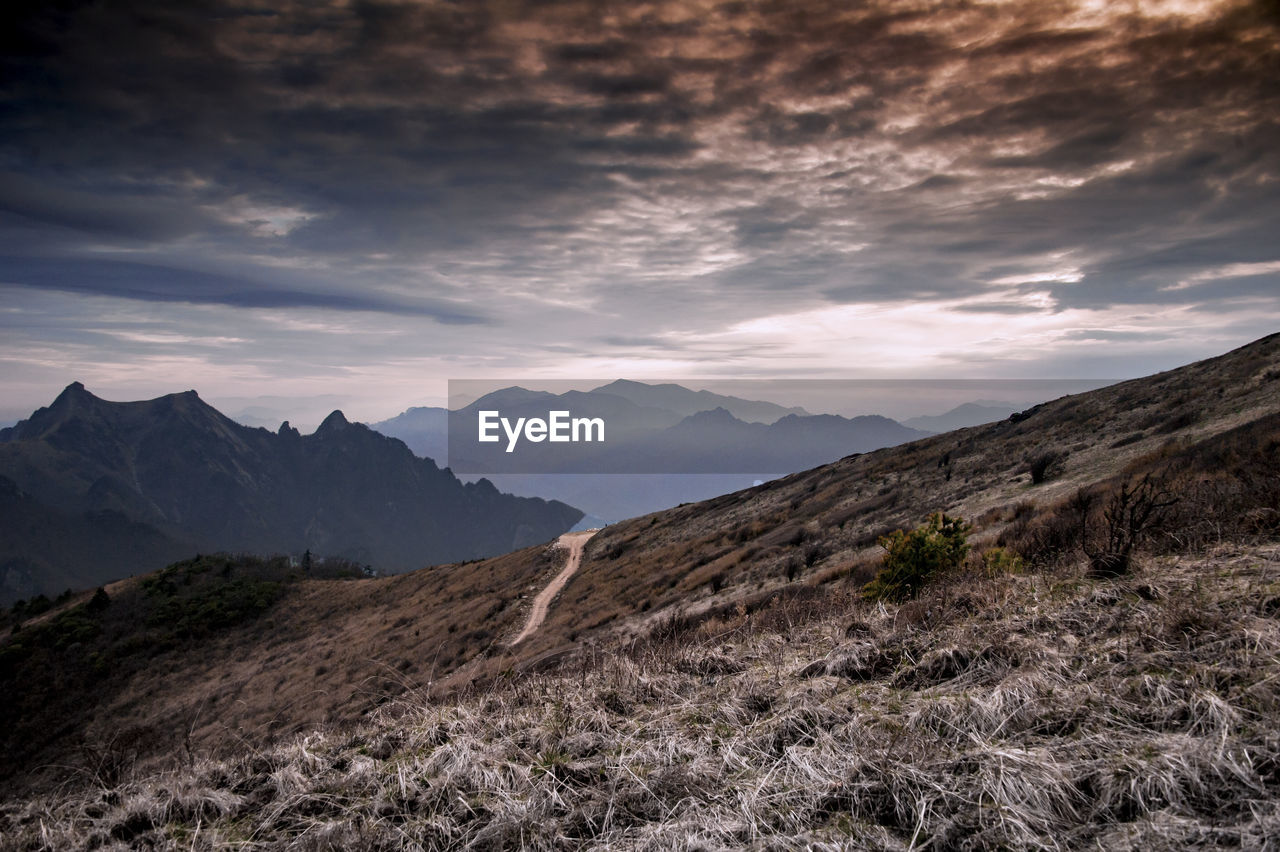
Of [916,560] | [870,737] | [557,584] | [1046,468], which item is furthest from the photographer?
[557,584]

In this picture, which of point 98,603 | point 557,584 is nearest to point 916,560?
point 557,584

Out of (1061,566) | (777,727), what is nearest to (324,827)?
(777,727)

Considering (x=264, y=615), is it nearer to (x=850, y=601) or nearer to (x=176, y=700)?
(x=176, y=700)

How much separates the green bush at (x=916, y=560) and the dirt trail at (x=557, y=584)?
739 inches

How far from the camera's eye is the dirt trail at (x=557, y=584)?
27.7m

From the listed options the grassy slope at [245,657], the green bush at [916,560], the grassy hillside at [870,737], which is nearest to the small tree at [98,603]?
the grassy slope at [245,657]

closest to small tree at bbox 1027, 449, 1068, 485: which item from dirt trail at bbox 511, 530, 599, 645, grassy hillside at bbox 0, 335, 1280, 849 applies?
grassy hillside at bbox 0, 335, 1280, 849

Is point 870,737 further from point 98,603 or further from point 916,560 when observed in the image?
point 98,603

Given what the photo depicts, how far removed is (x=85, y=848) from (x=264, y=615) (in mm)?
59034

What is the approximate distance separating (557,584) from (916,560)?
101 ft

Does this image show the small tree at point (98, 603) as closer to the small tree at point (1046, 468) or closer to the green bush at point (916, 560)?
the green bush at point (916, 560)

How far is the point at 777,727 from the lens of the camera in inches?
165

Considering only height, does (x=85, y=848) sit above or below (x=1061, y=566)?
below

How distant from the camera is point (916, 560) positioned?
31.4ft
